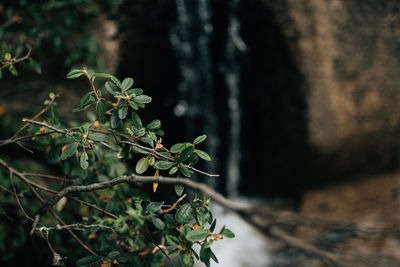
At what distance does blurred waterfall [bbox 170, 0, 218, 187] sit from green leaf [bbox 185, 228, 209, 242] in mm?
2460

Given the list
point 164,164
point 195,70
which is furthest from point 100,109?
point 195,70

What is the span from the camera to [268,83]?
3.07m

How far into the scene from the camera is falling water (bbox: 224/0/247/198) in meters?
3.10

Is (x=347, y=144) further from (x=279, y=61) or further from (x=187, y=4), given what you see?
(x=187, y=4)

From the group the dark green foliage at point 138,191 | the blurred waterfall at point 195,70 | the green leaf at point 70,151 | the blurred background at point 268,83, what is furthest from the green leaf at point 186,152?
the blurred waterfall at point 195,70

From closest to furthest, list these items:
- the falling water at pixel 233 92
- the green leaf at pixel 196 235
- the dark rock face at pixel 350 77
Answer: the green leaf at pixel 196 235 → the dark rock face at pixel 350 77 → the falling water at pixel 233 92

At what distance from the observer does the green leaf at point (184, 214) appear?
1070 millimetres

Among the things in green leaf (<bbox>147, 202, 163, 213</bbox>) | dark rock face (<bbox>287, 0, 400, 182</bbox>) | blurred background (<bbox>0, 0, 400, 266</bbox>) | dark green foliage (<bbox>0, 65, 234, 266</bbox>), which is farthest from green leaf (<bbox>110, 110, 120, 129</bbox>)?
dark rock face (<bbox>287, 0, 400, 182</bbox>)

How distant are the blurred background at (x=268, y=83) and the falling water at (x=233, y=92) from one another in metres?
0.01

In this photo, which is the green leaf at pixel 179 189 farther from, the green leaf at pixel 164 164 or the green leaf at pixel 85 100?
the green leaf at pixel 85 100

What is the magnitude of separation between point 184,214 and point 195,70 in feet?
8.18

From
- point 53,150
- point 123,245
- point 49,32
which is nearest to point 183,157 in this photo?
point 123,245

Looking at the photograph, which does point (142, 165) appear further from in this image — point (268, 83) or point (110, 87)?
point (268, 83)

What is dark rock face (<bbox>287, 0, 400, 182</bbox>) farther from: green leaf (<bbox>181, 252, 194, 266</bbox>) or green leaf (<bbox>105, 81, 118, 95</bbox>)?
green leaf (<bbox>181, 252, 194, 266</bbox>)
